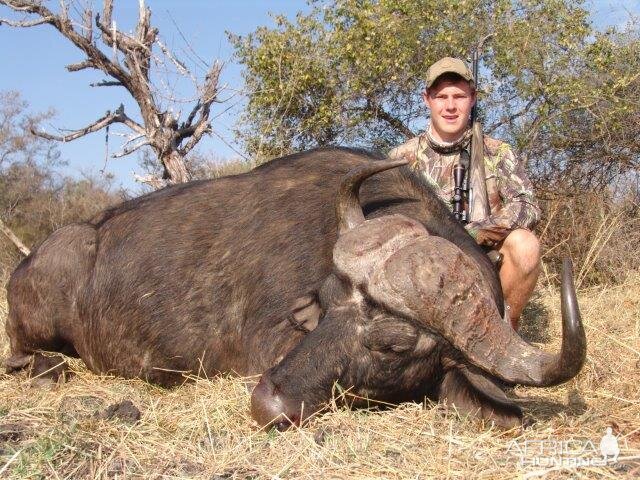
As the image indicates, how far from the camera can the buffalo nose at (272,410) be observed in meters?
3.49

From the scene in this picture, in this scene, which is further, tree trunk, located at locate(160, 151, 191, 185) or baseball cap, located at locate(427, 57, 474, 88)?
tree trunk, located at locate(160, 151, 191, 185)

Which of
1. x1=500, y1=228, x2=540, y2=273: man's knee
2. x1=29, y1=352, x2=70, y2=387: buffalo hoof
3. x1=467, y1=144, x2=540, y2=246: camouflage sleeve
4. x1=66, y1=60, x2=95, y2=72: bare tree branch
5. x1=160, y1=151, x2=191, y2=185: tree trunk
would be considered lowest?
x1=29, y1=352, x2=70, y2=387: buffalo hoof

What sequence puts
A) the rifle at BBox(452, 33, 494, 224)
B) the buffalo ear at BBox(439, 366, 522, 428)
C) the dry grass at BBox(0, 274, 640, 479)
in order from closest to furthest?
the dry grass at BBox(0, 274, 640, 479) → the buffalo ear at BBox(439, 366, 522, 428) → the rifle at BBox(452, 33, 494, 224)

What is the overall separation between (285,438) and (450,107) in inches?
145

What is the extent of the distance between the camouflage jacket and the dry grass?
4.52 ft

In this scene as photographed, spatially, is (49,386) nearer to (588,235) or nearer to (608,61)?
(588,235)

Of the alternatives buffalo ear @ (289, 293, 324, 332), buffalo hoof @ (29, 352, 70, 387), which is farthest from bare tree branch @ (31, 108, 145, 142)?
buffalo ear @ (289, 293, 324, 332)

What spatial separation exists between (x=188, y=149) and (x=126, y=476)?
7994mm

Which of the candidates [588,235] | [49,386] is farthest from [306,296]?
[588,235]

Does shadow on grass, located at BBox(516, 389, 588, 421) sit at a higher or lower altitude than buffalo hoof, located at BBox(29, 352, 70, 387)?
lower

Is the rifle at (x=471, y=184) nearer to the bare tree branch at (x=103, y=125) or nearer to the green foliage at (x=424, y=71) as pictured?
the green foliage at (x=424, y=71)

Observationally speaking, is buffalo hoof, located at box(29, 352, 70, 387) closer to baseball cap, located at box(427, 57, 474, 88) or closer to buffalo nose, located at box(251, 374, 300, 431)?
buffalo nose, located at box(251, 374, 300, 431)

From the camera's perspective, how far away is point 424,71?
10.1 meters

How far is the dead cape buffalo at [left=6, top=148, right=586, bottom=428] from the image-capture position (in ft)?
11.2
